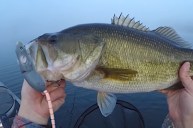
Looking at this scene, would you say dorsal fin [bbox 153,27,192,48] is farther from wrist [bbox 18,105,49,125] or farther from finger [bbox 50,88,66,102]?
wrist [bbox 18,105,49,125]

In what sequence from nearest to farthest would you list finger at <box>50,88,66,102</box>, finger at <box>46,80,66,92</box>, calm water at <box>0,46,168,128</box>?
finger at <box>46,80,66,92</box> → finger at <box>50,88,66,102</box> → calm water at <box>0,46,168,128</box>

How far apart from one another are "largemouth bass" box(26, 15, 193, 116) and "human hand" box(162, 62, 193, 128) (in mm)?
228

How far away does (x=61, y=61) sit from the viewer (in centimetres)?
320

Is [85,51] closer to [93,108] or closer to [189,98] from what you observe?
[189,98]

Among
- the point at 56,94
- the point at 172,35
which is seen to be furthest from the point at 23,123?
the point at 172,35

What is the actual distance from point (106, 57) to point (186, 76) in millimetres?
1071

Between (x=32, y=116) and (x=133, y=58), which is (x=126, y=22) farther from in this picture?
(x=32, y=116)

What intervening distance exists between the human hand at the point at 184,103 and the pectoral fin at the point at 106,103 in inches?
36.0

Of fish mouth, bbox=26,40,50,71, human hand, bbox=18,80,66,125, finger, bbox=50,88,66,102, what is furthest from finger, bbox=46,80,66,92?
fish mouth, bbox=26,40,50,71

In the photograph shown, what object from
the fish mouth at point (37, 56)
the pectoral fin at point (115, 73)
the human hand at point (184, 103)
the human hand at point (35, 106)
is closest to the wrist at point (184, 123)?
the human hand at point (184, 103)

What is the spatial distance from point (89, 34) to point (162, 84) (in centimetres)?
112

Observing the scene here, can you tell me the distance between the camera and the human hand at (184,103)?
3648mm

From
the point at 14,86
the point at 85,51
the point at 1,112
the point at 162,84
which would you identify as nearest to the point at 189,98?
the point at 162,84

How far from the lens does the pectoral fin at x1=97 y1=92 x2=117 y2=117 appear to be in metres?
3.56
